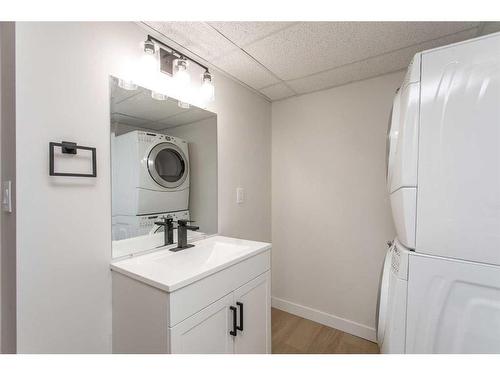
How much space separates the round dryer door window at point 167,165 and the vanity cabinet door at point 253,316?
2.70ft

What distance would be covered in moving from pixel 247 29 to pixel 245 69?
1.45 ft

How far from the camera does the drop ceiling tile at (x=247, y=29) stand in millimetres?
1197

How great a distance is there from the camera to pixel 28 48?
0.87 m

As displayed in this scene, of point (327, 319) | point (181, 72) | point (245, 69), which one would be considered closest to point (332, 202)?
point (327, 319)

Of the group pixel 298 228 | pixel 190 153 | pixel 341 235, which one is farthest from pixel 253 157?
pixel 341 235

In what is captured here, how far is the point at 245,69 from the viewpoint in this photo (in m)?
1.67

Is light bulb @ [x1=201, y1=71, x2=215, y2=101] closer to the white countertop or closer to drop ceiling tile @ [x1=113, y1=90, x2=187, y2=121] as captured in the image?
drop ceiling tile @ [x1=113, y1=90, x2=187, y2=121]

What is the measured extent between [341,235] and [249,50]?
1624 millimetres

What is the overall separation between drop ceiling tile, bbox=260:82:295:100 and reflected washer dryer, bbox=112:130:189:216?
96cm

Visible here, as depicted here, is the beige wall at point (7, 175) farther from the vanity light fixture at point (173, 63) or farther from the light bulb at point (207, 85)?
the light bulb at point (207, 85)

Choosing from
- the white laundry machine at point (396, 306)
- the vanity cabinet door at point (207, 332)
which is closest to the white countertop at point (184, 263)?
the vanity cabinet door at point (207, 332)

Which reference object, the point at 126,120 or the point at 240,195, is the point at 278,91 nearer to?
the point at 240,195

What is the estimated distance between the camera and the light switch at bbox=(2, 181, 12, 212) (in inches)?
34.3

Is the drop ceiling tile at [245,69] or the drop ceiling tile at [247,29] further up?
the drop ceiling tile at [245,69]
